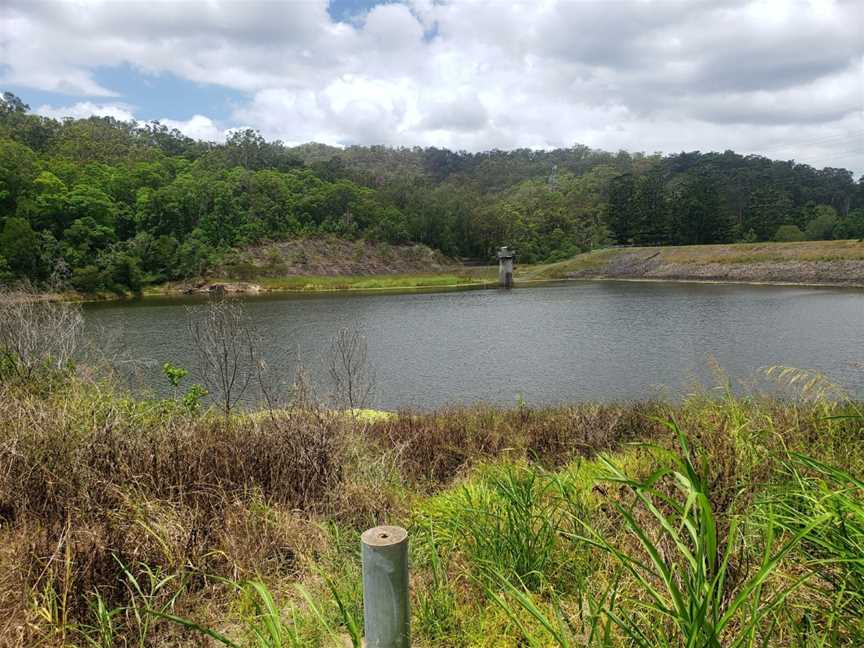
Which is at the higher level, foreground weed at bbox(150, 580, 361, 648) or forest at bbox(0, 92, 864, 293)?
forest at bbox(0, 92, 864, 293)

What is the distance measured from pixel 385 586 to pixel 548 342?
2193cm

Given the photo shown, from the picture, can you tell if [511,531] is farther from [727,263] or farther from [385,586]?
[727,263]

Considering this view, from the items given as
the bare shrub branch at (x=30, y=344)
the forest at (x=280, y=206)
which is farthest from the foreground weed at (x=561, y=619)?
the forest at (x=280, y=206)

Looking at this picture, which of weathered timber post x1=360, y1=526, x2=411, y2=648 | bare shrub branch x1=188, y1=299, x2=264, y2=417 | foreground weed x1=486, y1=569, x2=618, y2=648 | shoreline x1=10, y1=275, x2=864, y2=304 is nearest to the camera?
weathered timber post x1=360, y1=526, x2=411, y2=648

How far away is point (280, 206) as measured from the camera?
79375mm

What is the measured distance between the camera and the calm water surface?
616 inches

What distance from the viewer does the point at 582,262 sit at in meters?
71.8

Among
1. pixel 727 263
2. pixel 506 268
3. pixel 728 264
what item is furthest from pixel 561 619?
pixel 727 263

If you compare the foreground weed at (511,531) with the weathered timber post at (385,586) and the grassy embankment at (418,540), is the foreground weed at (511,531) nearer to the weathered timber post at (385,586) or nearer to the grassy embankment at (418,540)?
the grassy embankment at (418,540)

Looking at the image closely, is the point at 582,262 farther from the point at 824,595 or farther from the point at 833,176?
the point at 824,595

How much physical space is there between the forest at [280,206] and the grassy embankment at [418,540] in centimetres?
5137

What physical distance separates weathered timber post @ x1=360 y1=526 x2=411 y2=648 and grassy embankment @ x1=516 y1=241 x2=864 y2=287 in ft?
188

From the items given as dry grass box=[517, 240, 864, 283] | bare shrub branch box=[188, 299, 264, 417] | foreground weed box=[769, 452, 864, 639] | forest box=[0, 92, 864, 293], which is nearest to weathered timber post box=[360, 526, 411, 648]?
foreground weed box=[769, 452, 864, 639]

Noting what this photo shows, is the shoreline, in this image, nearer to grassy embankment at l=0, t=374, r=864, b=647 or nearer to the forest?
the forest
